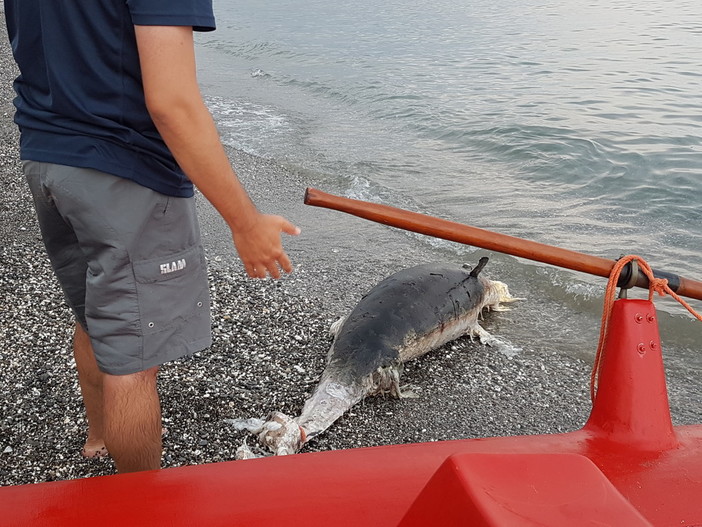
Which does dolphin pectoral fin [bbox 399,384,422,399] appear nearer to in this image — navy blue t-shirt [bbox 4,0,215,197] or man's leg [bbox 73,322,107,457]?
man's leg [bbox 73,322,107,457]

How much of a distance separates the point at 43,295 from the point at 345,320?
1922mm

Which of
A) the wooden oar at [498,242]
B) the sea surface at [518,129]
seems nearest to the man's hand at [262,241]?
the wooden oar at [498,242]

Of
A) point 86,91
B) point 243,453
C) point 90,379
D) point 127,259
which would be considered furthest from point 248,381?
point 86,91

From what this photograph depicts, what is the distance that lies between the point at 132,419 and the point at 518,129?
31.2 feet

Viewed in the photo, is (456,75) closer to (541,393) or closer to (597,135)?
(597,135)

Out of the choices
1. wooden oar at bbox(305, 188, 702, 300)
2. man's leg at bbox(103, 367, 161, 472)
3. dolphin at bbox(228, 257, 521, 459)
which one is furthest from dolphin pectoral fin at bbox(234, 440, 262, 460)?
wooden oar at bbox(305, 188, 702, 300)

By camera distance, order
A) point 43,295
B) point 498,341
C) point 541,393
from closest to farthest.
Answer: point 541,393 < point 43,295 < point 498,341

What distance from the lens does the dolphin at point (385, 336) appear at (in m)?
3.31

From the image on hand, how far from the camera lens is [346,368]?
371cm

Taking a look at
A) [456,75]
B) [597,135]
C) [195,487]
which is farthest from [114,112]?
[456,75]

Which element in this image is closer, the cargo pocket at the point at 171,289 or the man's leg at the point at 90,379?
the cargo pocket at the point at 171,289

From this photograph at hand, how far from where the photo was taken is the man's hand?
197 cm

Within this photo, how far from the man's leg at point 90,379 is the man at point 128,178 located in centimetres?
43

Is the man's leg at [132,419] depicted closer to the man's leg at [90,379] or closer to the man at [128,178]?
the man at [128,178]
